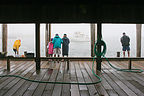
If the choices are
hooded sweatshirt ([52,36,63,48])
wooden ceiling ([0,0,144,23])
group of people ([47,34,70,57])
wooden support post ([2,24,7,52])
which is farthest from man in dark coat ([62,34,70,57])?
wooden support post ([2,24,7,52])

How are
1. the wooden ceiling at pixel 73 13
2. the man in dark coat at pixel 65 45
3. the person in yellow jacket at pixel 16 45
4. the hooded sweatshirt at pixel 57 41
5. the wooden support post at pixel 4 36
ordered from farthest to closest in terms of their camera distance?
the person in yellow jacket at pixel 16 45 < the wooden support post at pixel 4 36 < the man in dark coat at pixel 65 45 < the hooded sweatshirt at pixel 57 41 < the wooden ceiling at pixel 73 13

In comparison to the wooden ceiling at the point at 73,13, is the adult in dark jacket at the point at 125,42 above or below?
below

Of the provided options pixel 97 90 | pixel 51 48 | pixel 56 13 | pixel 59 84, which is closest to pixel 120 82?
pixel 97 90

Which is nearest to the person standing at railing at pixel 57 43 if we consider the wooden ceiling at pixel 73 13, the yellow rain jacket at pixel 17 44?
the wooden ceiling at pixel 73 13

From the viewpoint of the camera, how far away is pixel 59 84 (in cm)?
380

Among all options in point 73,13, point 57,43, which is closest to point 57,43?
point 57,43

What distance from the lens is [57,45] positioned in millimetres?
7758

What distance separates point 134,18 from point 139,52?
3.55 metres

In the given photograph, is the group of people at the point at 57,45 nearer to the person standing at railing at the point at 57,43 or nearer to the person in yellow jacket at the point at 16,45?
the person standing at railing at the point at 57,43

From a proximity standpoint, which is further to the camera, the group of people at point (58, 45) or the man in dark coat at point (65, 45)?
the man in dark coat at point (65, 45)

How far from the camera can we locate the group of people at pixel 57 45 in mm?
7727

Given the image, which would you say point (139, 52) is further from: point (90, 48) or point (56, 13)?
point (56, 13)

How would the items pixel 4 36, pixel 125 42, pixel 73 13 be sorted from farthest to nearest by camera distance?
pixel 125 42 < pixel 4 36 < pixel 73 13

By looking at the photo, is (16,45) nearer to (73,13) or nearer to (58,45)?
(58,45)
